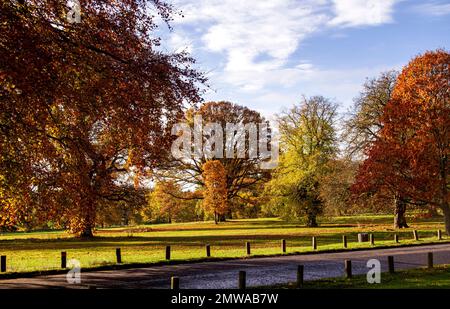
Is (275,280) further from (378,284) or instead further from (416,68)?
(416,68)

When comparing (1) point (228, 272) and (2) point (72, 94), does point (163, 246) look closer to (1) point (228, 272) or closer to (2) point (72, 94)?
(1) point (228, 272)

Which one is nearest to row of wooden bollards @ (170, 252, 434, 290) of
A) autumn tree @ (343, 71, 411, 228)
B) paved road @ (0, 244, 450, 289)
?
paved road @ (0, 244, 450, 289)

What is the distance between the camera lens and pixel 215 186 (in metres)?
60.4

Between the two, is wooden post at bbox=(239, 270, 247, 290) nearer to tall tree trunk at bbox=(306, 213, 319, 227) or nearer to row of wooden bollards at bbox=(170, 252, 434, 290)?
row of wooden bollards at bbox=(170, 252, 434, 290)

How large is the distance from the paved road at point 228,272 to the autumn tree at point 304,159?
2851 cm

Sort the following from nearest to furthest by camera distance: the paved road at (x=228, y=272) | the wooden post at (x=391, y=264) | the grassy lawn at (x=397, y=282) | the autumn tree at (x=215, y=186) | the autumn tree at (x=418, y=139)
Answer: the grassy lawn at (x=397, y=282), the paved road at (x=228, y=272), the wooden post at (x=391, y=264), the autumn tree at (x=418, y=139), the autumn tree at (x=215, y=186)

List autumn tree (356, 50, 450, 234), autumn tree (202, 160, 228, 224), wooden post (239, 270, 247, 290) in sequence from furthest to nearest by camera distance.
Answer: autumn tree (202, 160, 228, 224)
autumn tree (356, 50, 450, 234)
wooden post (239, 270, 247, 290)

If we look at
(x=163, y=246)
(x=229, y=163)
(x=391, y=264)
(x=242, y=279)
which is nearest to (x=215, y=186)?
(x=229, y=163)

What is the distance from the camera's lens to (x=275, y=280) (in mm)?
15523

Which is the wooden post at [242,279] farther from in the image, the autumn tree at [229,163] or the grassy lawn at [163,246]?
the autumn tree at [229,163]

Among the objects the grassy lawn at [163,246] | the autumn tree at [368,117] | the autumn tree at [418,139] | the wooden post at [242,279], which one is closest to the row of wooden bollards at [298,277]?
the wooden post at [242,279]

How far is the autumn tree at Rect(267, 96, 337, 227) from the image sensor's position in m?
52.2

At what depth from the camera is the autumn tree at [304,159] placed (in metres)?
52.2

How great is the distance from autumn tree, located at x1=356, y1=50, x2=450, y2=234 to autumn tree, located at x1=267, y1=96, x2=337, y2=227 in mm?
19524
